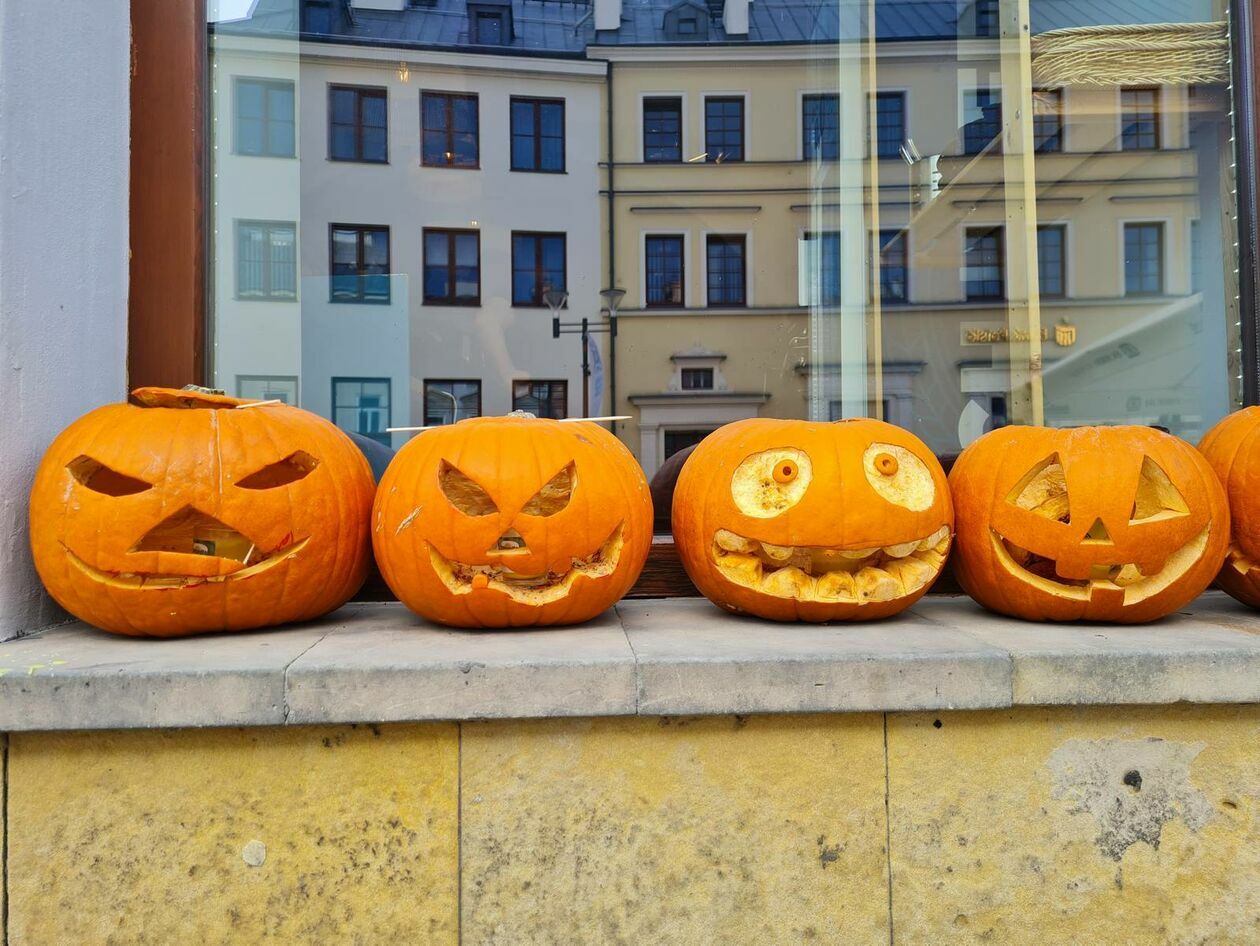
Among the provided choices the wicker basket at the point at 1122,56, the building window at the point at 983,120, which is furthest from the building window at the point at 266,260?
the wicker basket at the point at 1122,56

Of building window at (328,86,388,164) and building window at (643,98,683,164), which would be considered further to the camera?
building window at (643,98,683,164)

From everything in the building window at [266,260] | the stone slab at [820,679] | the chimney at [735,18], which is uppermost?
the chimney at [735,18]

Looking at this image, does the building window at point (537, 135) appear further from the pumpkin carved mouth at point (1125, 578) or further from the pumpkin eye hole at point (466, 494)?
the pumpkin carved mouth at point (1125, 578)

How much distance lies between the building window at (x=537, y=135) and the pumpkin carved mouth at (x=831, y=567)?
9.37 feet

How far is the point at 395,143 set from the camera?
4.33m

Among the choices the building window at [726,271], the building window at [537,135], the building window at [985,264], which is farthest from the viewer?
the building window at [985,264]

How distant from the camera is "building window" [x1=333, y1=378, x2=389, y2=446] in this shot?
160 inches

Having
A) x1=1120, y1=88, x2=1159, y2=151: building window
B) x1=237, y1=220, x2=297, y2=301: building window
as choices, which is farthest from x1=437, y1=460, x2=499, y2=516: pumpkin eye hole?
x1=1120, y1=88, x2=1159, y2=151: building window

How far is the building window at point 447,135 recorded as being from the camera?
432 centimetres

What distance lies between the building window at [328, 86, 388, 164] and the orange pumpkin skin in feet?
7.99

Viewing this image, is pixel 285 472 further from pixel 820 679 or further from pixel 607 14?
pixel 607 14

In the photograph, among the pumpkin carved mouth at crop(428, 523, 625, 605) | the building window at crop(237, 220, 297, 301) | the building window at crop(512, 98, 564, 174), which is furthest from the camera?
Answer: the building window at crop(512, 98, 564, 174)

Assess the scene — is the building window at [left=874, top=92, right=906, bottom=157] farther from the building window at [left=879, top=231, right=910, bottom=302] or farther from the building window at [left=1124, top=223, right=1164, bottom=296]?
the building window at [left=1124, top=223, right=1164, bottom=296]

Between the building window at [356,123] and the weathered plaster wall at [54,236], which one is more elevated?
the building window at [356,123]
